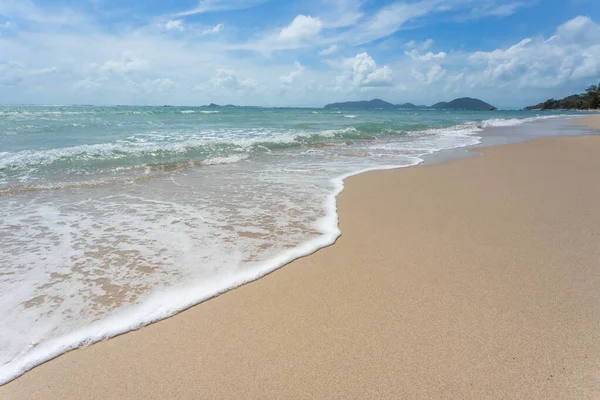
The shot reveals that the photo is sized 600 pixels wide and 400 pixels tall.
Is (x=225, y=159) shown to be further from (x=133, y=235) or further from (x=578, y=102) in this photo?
(x=578, y=102)

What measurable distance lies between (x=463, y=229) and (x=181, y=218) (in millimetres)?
3862

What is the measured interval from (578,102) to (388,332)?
16527cm

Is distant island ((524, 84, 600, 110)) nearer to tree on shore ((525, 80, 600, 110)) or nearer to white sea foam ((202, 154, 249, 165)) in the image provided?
tree on shore ((525, 80, 600, 110))

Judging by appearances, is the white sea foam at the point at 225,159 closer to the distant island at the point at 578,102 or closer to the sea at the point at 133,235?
the sea at the point at 133,235

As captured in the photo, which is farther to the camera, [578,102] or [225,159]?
[578,102]

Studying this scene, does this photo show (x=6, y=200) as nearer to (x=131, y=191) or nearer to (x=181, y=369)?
(x=131, y=191)

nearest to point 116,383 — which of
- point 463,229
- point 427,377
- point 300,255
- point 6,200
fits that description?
point 427,377

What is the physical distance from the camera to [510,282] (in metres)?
3.06

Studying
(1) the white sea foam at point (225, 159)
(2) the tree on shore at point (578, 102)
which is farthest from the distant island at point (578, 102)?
(1) the white sea foam at point (225, 159)

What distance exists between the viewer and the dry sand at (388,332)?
201cm

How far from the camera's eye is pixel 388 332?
2.44 metres

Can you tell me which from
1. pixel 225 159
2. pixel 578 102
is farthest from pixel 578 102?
pixel 225 159

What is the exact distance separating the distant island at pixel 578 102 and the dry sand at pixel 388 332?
441ft

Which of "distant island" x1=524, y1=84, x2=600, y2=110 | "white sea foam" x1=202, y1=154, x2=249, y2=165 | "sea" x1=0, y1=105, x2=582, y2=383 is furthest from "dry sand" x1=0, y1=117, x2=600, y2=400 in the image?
"distant island" x1=524, y1=84, x2=600, y2=110
